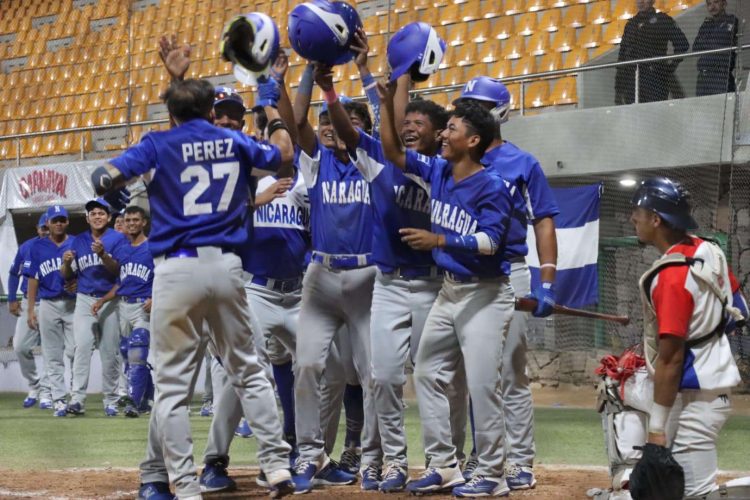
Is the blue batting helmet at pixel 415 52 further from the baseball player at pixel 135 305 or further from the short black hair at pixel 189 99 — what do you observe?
the baseball player at pixel 135 305

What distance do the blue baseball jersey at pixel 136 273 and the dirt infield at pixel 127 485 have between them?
423 cm

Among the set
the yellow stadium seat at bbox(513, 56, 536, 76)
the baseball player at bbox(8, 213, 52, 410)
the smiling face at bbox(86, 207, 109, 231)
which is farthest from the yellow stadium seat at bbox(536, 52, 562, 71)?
the baseball player at bbox(8, 213, 52, 410)

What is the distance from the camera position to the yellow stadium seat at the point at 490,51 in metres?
15.2

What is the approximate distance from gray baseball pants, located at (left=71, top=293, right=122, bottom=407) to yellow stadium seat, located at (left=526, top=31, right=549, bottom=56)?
262 inches

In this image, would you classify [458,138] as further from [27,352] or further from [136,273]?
[27,352]

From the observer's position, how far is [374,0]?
16.3 m

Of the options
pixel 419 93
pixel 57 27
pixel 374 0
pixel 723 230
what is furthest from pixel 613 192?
pixel 57 27

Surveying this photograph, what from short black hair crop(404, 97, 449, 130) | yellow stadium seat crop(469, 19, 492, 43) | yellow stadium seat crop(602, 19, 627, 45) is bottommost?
short black hair crop(404, 97, 449, 130)

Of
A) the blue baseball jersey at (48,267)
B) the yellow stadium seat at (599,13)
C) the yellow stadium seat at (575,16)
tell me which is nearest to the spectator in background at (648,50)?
the yellow stadium seat at (599,13)

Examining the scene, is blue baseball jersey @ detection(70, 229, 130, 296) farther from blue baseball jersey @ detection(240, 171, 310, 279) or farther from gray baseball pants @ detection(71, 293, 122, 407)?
blue baseball jersey @ detection(240, 171, 310, 279)

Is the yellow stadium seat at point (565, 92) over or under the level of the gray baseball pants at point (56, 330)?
over

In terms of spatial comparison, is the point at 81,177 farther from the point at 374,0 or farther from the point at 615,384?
the point at 615,384

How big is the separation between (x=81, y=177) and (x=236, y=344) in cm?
1128

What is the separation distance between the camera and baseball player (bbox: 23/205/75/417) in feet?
38.5
